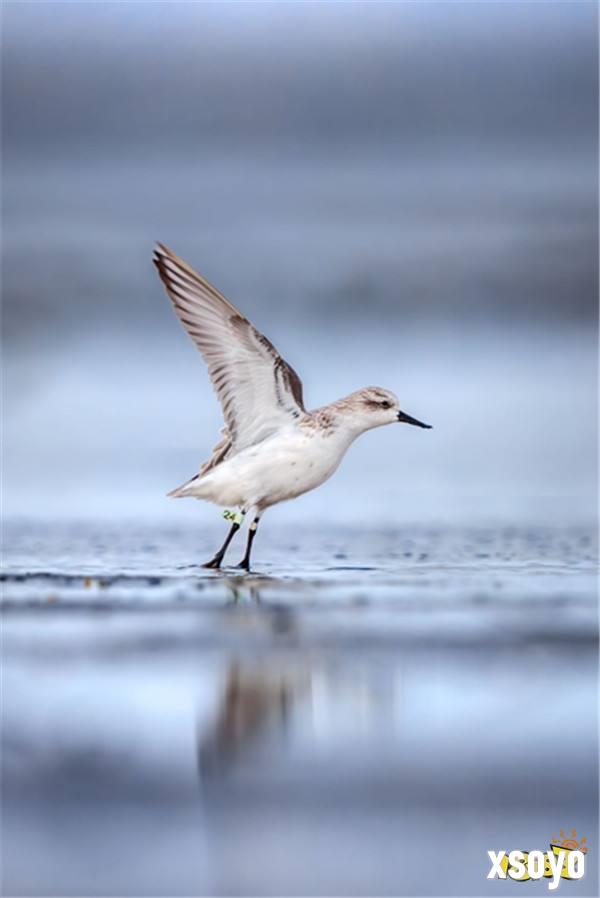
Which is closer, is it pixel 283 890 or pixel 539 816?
pixel 283 890

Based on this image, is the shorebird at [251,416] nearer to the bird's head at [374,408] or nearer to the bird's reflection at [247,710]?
the bird's head at [374,408]

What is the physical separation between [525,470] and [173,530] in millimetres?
2025

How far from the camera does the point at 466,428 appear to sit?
8070 millimetres

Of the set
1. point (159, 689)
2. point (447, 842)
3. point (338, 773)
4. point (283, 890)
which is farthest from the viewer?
point (159, 689)

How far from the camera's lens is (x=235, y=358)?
5316mm

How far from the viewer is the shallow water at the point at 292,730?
2465 millimetres

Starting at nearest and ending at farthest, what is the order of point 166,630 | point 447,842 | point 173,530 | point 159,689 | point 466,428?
point 447,842, point 159,689, point 166,630, point 173,530, point 466,428

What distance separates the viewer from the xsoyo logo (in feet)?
8.17

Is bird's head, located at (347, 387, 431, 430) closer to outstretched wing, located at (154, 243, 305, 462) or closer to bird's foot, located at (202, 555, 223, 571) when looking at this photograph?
outstretched wing, located at (154, 243, 305, 462)

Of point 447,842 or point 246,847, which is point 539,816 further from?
point 246,847

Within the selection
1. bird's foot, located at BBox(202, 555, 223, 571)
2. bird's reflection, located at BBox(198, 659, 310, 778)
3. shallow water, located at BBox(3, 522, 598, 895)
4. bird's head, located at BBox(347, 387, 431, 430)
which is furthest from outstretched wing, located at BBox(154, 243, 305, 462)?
bird's reflection, located at BBox(198, 659, 310, 778)

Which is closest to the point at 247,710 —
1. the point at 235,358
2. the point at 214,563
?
the point at 214,563

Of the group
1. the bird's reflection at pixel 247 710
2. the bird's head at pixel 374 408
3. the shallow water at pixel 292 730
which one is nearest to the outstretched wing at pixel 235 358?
the bird's head at pixel 374 408

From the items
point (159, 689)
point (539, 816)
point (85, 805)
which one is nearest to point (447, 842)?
point (539, 816)
